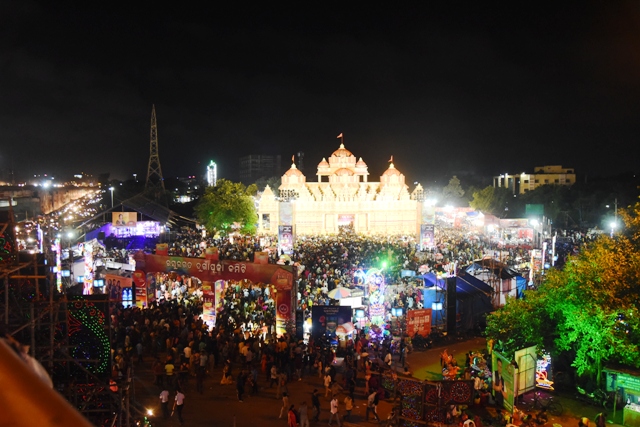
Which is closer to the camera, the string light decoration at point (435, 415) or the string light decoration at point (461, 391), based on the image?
the string light decoration at point (435, 415)

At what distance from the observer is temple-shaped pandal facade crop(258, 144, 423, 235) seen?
46438 mm

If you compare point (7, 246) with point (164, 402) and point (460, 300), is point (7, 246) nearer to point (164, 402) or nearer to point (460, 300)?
point (164, 402)

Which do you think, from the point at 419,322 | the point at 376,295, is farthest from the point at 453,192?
the point at 419,322

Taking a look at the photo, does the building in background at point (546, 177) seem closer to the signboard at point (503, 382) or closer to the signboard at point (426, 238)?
the signboard at point (426, 238)

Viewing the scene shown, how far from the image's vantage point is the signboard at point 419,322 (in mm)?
15469

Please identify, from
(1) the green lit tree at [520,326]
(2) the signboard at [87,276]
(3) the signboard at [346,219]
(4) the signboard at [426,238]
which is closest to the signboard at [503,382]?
(1) the green lit tree at [520,326]

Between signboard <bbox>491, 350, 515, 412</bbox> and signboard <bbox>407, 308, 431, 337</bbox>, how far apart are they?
374 centimetres

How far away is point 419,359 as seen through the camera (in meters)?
14.7

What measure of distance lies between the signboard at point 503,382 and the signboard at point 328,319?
418 cm

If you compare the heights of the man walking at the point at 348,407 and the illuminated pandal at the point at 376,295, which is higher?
the illuminated pandal at the point at 376,295

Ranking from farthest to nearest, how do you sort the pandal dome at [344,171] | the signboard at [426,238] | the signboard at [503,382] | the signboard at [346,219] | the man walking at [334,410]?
the pandal dome at [344,171], the signboard at [346,219], the signboard at [426,238], the signboard at [503,382], the man walking at [334,410]

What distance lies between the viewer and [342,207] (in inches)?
1853

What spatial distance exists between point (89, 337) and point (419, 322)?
973 cm

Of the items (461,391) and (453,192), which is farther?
(453,192)
